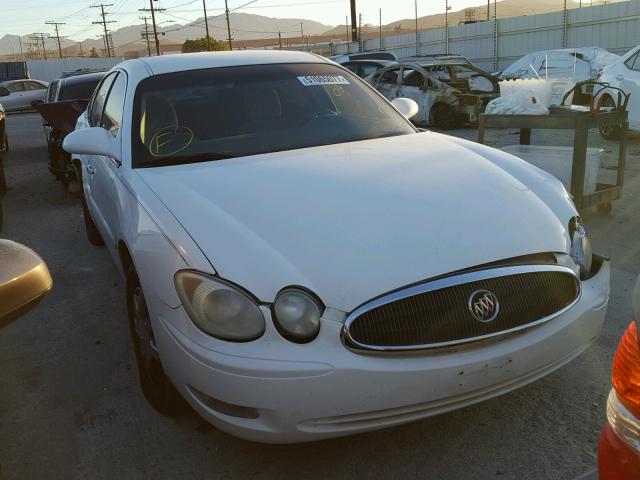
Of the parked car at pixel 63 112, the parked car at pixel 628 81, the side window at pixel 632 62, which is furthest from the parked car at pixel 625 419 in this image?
the side window at pixel 632 62

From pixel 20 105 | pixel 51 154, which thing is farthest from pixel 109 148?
pixel 20 105

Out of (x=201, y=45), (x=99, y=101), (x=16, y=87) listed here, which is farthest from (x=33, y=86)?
(x=201, y=45)

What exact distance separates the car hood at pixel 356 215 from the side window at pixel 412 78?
10539 mm

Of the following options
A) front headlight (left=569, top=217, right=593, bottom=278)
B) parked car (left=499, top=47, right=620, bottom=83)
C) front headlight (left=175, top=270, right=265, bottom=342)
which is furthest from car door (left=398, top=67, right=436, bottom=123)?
front headlight (left=175, top=270, right=265, bottom=342)

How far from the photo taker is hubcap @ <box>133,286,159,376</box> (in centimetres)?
284

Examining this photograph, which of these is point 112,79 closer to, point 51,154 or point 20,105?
point 51,154

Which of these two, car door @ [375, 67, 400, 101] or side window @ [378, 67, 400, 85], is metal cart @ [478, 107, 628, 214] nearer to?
car door @ [375, 67, 400, 101]

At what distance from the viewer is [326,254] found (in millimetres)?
2285

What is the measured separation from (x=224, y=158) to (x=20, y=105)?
27.7 m

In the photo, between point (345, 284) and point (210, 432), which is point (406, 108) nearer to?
point (345, 284)

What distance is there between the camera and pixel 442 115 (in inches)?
516

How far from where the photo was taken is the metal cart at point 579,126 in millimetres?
5219

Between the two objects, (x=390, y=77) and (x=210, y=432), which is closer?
(x=210, y=432)

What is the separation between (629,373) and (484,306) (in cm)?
97
